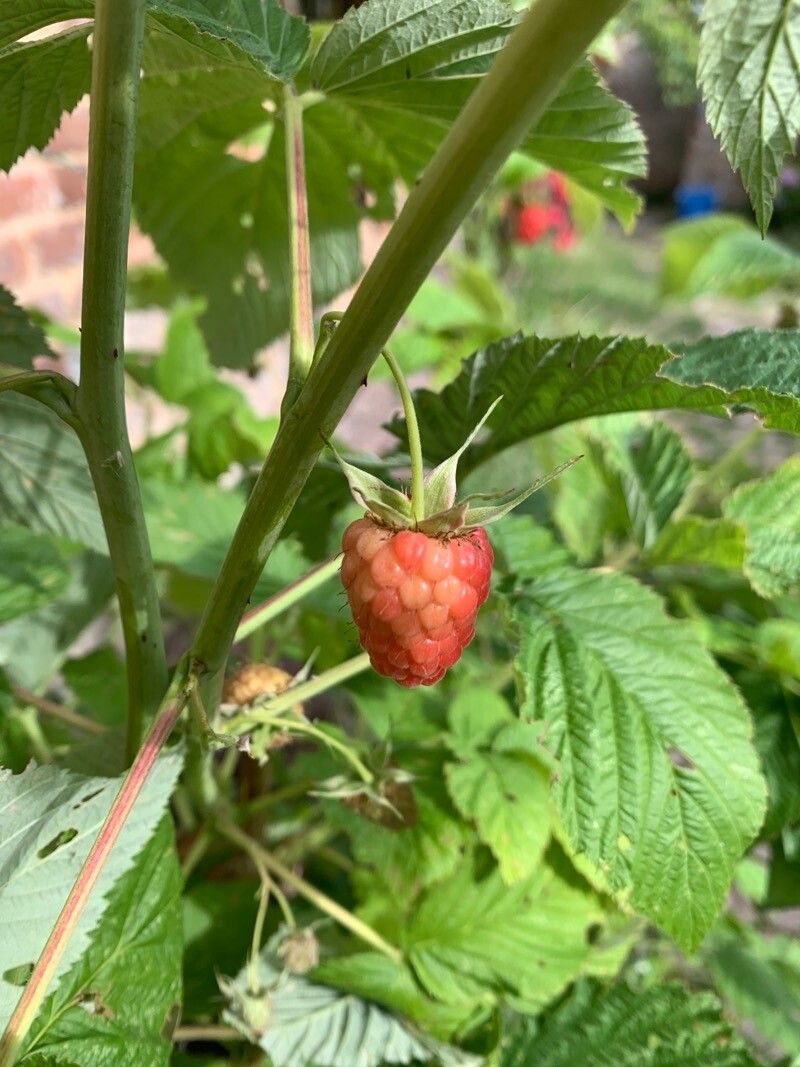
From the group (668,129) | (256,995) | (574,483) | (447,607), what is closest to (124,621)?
(447,607)

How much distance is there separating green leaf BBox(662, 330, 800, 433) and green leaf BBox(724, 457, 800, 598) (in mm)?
196

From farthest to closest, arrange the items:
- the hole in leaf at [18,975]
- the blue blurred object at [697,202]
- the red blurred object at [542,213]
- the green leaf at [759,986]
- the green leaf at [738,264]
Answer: the blue blurred object at [697,202] → the red blurred object at [542,213] → the green leaf at [738,264] → the green leaf at [759,986] → the hole in leaf at [18,975]

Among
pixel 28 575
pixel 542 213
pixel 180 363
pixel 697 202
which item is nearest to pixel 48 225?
pixel 180 363

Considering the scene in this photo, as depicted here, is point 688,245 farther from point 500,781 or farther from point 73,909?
point 73,909

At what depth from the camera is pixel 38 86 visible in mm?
369

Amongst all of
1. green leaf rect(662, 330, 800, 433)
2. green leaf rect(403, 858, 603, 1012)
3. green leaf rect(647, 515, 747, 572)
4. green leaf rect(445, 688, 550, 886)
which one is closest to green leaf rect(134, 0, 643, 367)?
green leaf rect(662, 330, 800, 433)

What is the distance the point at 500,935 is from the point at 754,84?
1.66 feet

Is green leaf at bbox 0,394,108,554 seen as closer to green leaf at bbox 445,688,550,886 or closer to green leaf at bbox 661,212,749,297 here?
green leaf at bbox 445,688,550,886

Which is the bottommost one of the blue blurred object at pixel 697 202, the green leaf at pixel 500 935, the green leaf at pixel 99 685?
the blue blurred object at pixel 697 202

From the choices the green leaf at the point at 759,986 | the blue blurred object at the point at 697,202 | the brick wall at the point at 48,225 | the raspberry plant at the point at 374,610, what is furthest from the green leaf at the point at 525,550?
the blue blurred object at the point at 697,202

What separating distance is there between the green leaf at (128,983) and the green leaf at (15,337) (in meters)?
0.24

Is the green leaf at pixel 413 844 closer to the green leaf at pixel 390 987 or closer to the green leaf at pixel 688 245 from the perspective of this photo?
the green leaf at pixel 390 987

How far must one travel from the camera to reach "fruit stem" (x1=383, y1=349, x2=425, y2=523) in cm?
27

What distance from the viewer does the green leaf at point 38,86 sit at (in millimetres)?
342
